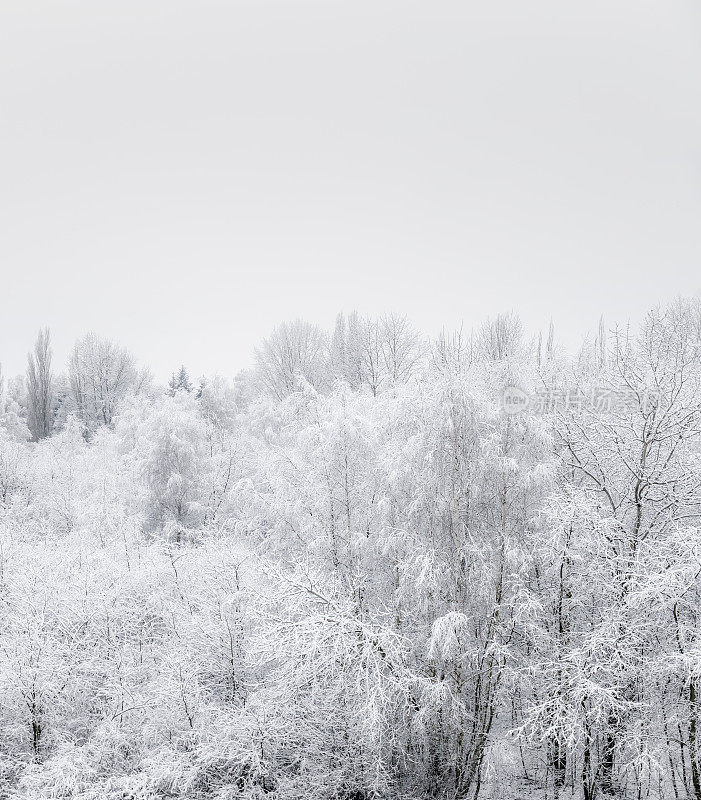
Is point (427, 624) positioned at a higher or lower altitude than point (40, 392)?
lower

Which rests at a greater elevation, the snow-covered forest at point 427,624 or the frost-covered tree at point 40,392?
the frost-covered tree at point 40,392

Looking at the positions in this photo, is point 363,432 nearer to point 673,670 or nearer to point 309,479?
point 309,479

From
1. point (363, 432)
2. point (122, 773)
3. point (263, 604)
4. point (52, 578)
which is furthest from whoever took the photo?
point (363, 432)

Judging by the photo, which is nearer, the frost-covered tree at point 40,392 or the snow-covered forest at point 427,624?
the snow-covered forest at point 427,624

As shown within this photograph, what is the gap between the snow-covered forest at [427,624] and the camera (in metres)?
10.2

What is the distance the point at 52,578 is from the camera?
44.3 feet

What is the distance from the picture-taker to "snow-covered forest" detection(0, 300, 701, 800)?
1020cm

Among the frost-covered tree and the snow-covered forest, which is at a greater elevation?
the frost-covered tree

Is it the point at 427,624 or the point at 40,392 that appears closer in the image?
the point at 427,624

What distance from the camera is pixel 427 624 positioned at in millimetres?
12297

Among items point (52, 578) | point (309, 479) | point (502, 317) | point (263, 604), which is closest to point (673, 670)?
point (263, 604)

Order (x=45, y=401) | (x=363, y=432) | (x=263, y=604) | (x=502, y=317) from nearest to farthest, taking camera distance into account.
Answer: (x=263, y=604), (x=363, y=432), (x=502, y=317), (x=45, y=401)

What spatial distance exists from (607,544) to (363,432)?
6.96 meters

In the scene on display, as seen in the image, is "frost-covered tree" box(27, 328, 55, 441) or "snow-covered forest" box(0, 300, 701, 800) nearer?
"snow-covered forest" box(0, 300, 701, 800)
